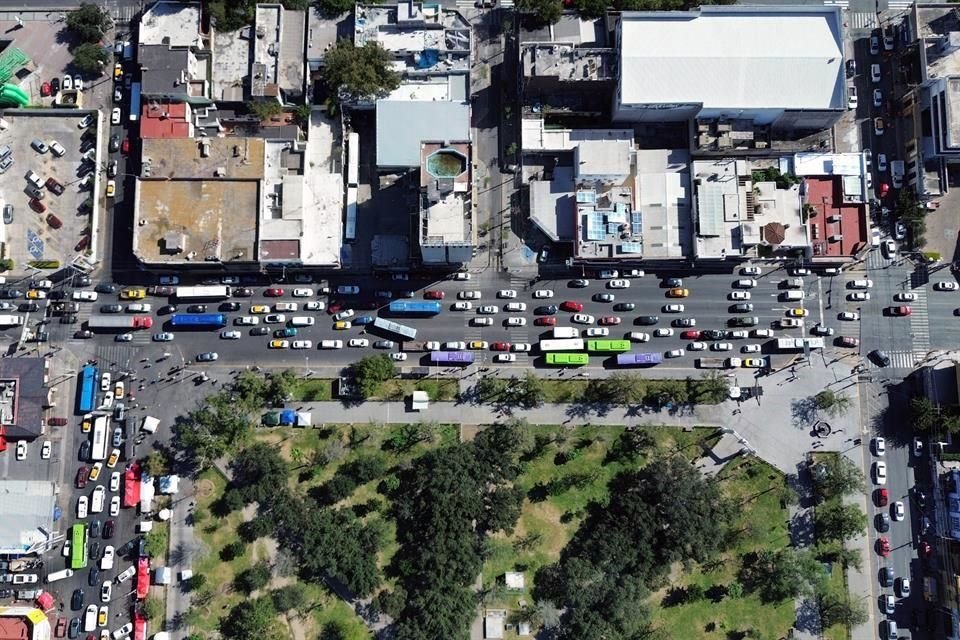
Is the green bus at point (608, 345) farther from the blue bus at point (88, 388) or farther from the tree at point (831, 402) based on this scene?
the blue bus at point (88, 388)

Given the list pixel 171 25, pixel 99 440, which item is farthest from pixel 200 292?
pixel 171 25

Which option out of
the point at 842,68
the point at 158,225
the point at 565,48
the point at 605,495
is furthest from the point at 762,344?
the point at 158,225

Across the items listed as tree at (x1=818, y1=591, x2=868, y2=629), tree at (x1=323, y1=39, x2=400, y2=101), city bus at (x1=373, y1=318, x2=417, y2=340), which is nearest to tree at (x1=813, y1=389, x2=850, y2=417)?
tree at (x1=818, y1=591, x2=868, y2=629)

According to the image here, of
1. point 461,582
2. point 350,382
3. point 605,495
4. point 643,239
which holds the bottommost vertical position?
point 461,582

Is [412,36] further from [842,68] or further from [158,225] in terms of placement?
[842,68]

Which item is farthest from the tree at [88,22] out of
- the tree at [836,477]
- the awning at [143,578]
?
the tree at [836,477]

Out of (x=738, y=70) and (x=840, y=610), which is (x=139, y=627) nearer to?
(x=840, y=610)
